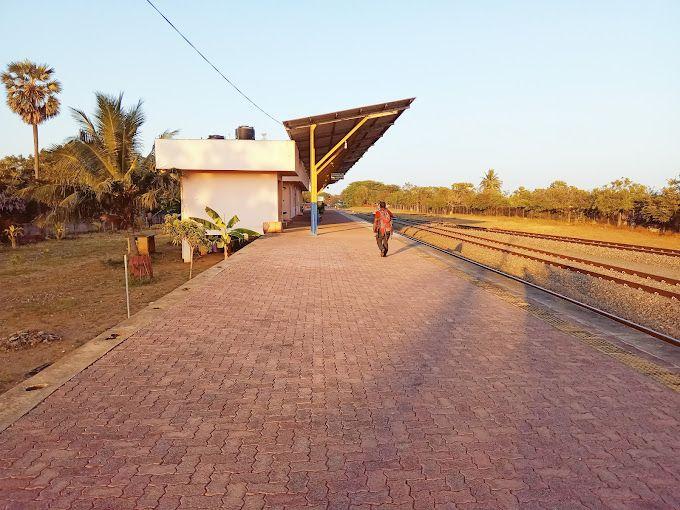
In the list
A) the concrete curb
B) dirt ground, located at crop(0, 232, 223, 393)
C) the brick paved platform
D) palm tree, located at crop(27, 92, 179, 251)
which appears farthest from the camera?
palm tree, located at crop(27, 92, 179, 251)

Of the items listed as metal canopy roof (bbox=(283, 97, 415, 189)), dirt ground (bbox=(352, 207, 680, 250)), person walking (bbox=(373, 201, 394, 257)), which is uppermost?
metal canopy roof (bbox=(283, 97, 415, 189))

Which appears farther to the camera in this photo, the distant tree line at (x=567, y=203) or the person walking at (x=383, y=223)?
the distant tree line at (x=567, y=203)

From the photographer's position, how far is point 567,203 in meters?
47.0

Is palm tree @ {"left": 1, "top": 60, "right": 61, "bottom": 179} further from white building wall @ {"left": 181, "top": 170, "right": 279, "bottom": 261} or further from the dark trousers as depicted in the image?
the dark trousers

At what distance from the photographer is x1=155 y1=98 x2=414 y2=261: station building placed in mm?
20031

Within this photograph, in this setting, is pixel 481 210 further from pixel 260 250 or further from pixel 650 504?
pixel 650 504

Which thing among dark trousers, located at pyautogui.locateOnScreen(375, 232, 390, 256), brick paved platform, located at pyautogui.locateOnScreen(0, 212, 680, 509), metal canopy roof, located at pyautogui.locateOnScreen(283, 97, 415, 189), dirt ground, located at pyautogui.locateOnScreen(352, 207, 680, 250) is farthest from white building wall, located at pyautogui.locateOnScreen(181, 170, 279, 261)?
dirt ground, located at pyautogui.locateOnScreen(352, 207, 680, 250)

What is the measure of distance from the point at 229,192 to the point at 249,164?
2.03 metres

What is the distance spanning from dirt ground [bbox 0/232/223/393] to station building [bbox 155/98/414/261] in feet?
9.99

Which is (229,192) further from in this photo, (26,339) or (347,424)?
(347,424)

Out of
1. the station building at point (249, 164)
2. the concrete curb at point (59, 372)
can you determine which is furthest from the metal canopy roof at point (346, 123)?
the concrete curb at point (59, 372)

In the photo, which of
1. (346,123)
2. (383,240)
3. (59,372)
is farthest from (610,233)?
(59,372)

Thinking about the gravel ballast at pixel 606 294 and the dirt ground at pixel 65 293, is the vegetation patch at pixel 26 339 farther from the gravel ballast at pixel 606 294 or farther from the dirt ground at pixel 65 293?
the gravel ballast at pixel 606 294

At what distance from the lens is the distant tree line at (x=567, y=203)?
32194 millimetres
